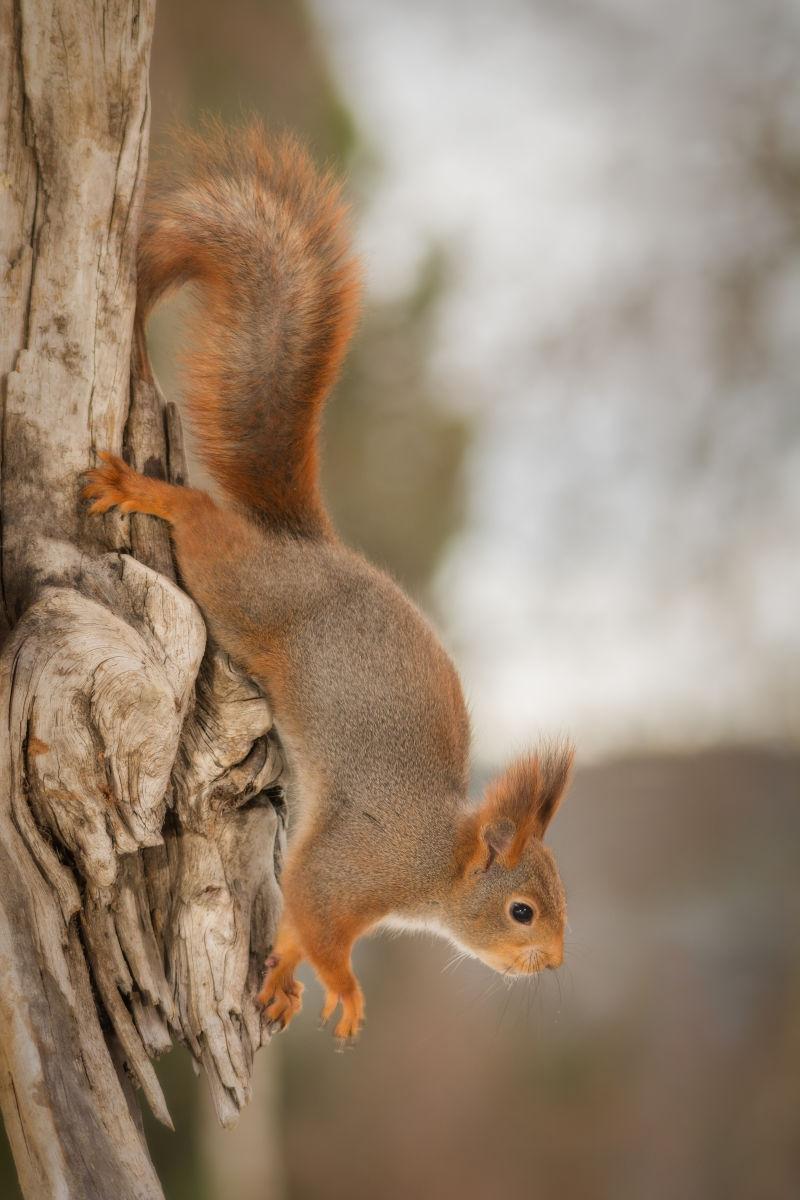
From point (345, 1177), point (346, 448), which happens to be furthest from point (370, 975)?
point (346, 448)

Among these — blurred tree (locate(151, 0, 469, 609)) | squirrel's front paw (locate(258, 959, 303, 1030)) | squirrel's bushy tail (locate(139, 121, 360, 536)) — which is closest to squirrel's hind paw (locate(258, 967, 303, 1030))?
squirrel's front paw (locate(258, 959, 303, 1030))

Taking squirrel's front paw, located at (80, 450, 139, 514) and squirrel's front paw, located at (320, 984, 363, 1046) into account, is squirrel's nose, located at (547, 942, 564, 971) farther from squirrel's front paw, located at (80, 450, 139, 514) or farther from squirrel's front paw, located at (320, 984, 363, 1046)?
squirrel's front paw, located at (80, 450, 139, 514)

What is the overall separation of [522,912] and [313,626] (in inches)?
19.4

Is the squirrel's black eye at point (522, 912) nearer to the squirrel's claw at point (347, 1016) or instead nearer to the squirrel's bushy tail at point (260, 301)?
the squirrel's claw at point (347, 1016)

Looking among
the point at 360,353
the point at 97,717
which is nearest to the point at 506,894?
the point at 97,717

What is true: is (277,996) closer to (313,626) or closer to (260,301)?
(313,626)

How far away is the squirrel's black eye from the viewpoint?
145cm

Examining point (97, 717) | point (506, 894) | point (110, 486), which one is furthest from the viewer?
point (506, 894)

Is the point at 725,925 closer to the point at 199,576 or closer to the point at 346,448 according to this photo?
the point at 346,448

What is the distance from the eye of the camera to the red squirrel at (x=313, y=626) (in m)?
1.32

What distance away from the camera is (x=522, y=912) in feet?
4.78

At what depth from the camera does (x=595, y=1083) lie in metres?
3.42

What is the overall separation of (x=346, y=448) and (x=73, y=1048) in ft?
7.64

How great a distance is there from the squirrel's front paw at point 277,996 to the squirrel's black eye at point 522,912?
320 mm
